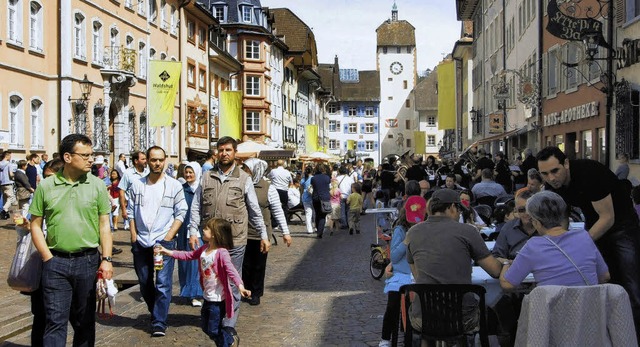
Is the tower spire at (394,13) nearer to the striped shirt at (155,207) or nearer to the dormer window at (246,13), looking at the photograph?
the dormer window at (246,13)

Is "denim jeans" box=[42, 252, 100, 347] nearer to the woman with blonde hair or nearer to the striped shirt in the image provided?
the striped shirt

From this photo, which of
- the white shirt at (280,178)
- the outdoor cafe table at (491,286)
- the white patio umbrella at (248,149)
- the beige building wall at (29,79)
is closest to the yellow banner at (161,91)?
the white patio umbrella at (248,149)

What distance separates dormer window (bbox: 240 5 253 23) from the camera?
65.1 m

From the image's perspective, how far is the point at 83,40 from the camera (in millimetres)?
33438

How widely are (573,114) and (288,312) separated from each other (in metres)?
18.5

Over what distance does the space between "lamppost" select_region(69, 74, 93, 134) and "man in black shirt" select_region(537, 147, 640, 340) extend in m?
27.4

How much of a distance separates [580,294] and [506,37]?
40.0m

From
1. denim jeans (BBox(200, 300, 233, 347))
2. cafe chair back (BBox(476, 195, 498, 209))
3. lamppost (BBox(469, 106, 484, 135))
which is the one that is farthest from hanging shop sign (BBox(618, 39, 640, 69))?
lamppost (BBox(469, 106, 484, 135))

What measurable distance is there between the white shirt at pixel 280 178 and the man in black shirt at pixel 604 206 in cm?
1466

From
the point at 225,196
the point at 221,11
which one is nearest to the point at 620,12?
the point at 225,196

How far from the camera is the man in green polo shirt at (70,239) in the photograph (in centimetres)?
641

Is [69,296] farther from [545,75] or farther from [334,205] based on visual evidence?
[545,75]

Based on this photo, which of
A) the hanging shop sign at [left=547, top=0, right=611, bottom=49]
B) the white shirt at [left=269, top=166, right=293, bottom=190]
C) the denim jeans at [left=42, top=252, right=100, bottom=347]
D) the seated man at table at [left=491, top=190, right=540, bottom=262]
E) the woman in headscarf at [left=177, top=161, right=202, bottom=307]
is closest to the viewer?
the denim jeans at [left=42, top=252, right=100, bottom=347]

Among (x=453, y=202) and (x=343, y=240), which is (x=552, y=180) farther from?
(x=343, y=240)
